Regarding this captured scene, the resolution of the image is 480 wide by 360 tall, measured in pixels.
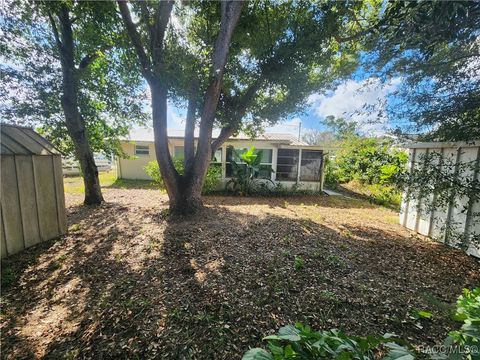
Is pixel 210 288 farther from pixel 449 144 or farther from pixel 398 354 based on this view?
pixel 449 144

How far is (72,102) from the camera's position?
6.87 m

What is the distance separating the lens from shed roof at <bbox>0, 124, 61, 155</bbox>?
3.91 metres

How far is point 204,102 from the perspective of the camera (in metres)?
5.75

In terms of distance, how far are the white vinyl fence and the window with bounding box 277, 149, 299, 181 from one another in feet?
23.1

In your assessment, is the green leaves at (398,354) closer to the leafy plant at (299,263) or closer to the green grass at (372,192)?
the leafy plant at (299,263)

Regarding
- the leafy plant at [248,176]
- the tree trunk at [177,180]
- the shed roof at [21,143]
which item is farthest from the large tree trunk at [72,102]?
the leafy plant at [248,176]

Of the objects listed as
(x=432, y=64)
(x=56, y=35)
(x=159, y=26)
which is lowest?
(x=432, y=64)

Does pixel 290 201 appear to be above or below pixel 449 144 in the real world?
below

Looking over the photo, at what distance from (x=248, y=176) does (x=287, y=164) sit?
2.95 meters

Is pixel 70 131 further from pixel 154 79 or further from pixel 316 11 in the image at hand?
pixel 316 11

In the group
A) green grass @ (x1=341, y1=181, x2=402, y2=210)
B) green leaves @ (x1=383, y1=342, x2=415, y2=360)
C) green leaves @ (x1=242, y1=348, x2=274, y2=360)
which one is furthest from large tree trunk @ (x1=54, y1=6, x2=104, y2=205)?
green grass @ (x1=341, y1=181, x2=402, y2=210)

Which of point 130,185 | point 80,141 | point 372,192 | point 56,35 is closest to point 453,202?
point 372,192

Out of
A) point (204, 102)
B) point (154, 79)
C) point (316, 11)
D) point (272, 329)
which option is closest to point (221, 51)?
point (204, 102)

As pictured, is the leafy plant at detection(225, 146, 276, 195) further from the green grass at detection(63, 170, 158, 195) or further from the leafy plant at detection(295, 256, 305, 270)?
the leafy plant at detection(295, 256, 305, 270)
